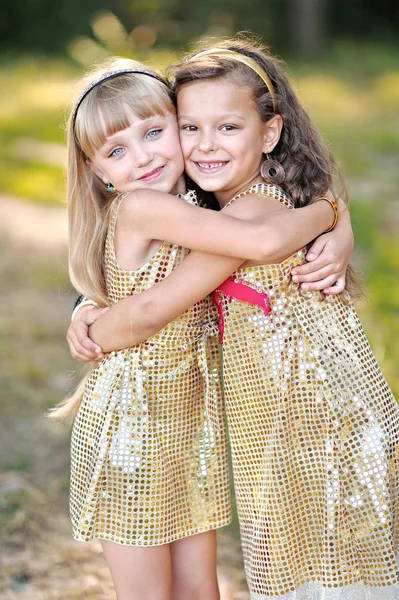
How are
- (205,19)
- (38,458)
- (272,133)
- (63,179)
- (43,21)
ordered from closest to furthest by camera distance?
(272,133)
(38,458)
(63,179)
(205,19)
(43,21)

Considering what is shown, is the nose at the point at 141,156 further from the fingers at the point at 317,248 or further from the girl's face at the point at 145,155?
the fingers at the point at 317,248

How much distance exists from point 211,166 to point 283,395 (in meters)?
0.61

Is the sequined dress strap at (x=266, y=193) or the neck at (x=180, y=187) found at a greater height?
the sequined dress strap at (x=266, y=193)

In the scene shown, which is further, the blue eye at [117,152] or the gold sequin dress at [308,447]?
the blue eye at [117,152]

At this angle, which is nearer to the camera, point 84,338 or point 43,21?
point 84,338

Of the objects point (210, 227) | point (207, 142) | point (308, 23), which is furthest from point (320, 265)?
point (308, 23)

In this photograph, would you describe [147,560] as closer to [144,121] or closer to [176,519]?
[176,519]

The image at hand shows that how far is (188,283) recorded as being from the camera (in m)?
2.18

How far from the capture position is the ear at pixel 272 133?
2.32 meters

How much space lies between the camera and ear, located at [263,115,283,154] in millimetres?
2324

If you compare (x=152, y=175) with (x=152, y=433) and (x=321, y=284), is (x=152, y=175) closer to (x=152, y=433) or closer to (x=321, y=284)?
(x=321, y=284)

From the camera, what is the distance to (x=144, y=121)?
2.26 meters

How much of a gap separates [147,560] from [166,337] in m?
0.58

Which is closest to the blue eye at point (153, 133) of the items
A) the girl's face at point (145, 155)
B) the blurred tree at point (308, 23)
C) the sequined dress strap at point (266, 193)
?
the girl's face at point (145, 155)
